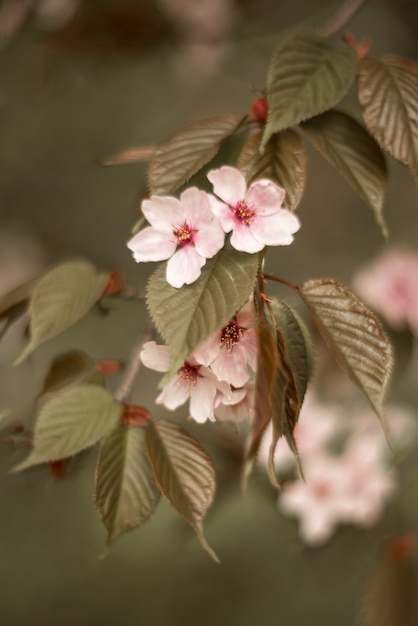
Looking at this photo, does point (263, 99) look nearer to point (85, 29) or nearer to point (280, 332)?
point (280, 332)

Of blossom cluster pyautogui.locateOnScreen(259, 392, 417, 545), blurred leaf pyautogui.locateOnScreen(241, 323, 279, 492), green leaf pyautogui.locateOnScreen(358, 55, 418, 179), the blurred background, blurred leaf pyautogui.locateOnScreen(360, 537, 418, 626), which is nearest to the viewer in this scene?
blurred leaf pyautogui.locateOnScreen(241, 323, 279, 492)

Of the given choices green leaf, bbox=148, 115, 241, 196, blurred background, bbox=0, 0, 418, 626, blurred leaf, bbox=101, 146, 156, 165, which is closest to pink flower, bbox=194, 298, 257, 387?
green leaf, bbox=148, 115, 241, 196

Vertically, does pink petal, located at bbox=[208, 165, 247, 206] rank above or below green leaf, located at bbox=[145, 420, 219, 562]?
above

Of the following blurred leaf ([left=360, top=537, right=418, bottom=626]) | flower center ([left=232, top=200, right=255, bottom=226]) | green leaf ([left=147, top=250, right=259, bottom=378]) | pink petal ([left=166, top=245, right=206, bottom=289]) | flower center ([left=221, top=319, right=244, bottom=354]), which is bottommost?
blurred leaf ([left=360, top=537, right=418, bottom=626])

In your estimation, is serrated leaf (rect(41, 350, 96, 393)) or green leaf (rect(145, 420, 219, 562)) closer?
green leaf (rect(145, 420, 219, 562))

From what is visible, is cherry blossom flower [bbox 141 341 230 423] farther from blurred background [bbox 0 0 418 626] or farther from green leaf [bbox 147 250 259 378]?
blurred background [bbox 0 0 418 626]

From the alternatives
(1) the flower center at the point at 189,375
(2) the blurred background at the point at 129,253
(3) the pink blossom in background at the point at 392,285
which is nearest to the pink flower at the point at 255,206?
(1) the flower center at the point at 189,375
